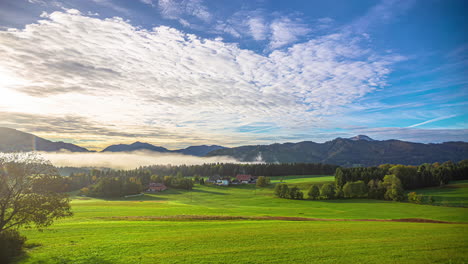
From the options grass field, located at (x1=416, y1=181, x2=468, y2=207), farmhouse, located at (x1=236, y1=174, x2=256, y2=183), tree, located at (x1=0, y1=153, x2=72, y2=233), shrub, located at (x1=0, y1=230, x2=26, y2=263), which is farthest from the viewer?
farmhouse, located at (x1=236, y1=174, x2=256, y2=183)

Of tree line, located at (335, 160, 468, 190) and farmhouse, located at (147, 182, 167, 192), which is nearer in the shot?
tree line, located at (335, 160, 468, 190)

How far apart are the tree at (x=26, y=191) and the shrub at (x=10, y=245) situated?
71cm

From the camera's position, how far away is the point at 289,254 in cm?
2031

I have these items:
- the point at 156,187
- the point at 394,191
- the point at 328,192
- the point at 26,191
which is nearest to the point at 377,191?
the point at 394,191

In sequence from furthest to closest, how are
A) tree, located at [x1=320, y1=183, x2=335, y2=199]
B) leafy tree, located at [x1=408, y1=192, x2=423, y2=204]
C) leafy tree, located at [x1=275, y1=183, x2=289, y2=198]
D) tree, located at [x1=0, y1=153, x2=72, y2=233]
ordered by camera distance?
leafy tree, located at [x1=275, y1=183, x2=289, y2=198], tree, located at [x1=320, y1=183, x2=335, y2=199], leafy tree, located at [x1=408, y1=192, x2=423, y2=204], tree, located at [x1=0, y1=153, x2=72, y2=233]

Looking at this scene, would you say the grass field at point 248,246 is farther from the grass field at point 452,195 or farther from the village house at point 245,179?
the village house at point 245,179

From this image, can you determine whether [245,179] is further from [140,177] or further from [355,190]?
[355,190]

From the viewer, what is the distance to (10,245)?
20109 mm

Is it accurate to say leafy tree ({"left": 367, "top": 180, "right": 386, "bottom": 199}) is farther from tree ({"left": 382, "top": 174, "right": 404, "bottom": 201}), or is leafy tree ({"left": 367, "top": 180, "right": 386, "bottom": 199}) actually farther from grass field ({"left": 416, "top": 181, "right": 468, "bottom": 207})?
grass field ({"left": 416, "top": 181, "right": 468, "bottom": 207})

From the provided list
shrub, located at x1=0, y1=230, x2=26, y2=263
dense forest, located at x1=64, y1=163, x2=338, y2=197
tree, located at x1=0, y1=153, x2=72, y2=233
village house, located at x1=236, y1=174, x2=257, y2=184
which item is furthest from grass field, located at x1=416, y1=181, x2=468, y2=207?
shrub, located at x1=0, y1=230, x2=26, y2=263

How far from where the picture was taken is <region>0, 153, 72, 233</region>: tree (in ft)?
68.5

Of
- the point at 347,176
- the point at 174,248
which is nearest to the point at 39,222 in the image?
the point at 174,248

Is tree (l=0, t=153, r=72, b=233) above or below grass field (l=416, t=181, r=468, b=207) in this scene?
above

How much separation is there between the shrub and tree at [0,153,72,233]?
2.32 feet
